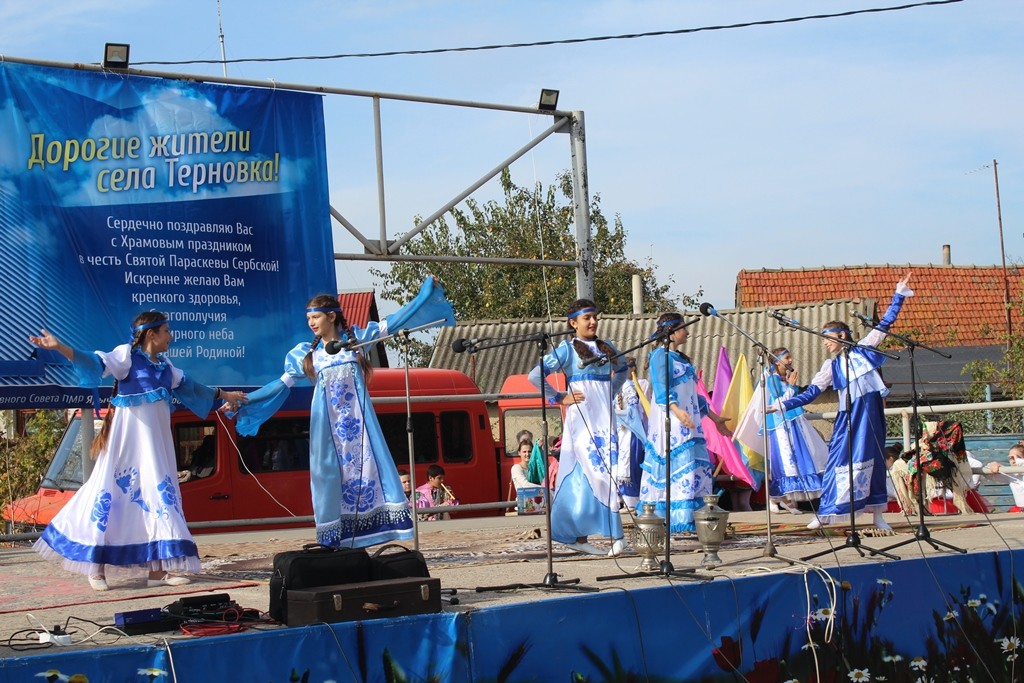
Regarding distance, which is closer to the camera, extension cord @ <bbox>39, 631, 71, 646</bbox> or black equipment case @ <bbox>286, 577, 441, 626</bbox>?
extension cord @ <bbox>39, 631, 71, 646</bbox>

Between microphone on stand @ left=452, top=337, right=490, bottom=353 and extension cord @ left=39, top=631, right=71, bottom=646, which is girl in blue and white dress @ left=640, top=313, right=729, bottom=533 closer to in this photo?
microphone on stand @ left=452, top=337, right=490, bottom=353

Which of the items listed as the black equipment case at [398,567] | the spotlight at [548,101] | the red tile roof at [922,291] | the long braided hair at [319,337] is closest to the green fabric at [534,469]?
the spotlight at [548,101]

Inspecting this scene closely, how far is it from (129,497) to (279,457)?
20.8ft

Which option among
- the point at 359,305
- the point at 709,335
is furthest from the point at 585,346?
the point at 359,305

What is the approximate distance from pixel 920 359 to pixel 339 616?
21719mm

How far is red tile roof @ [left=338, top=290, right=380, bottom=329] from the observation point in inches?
1231

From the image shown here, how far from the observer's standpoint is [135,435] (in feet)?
23.7

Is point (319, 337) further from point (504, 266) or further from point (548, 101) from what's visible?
point (504, 266)

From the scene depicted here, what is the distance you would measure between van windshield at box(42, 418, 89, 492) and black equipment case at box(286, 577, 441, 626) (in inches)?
292

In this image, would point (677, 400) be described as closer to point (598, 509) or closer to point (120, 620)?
point (598, 509)

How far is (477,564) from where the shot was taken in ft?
26.2

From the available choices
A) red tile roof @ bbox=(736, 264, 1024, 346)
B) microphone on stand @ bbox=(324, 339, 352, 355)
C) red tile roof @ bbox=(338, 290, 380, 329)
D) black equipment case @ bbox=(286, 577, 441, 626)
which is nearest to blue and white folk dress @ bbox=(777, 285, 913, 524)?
microphone on stand @ bbox=(324, 339, 352, 355)

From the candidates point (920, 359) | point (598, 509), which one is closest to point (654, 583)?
point (598, 509)

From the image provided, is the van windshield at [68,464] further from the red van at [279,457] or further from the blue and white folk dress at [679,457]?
the blue and white folk dress at [679,457]
